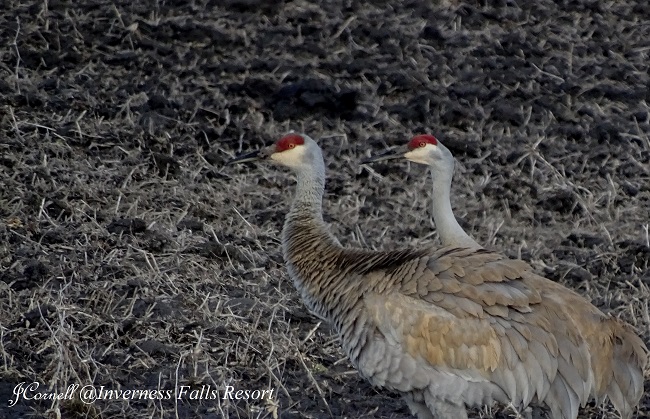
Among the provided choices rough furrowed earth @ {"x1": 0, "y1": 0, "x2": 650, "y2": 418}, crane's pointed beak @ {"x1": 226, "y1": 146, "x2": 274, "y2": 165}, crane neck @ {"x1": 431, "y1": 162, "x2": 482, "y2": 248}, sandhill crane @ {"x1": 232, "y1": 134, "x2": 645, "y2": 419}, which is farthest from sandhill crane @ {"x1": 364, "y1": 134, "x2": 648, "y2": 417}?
crane's pointed beak @ {"x1": 226, "y1": 146, "x2": 274, "y2": 165}

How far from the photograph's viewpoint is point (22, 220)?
22.9 feet

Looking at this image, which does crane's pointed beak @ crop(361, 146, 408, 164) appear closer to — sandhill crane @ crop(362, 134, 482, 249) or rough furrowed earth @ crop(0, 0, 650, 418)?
sandhill crane @ crop(362, 134, 482, 249)

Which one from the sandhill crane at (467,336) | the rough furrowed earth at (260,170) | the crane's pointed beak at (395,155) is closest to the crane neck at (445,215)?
the crane's pointed beak at (395,155)

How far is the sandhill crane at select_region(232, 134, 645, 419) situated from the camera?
5164 millimetres

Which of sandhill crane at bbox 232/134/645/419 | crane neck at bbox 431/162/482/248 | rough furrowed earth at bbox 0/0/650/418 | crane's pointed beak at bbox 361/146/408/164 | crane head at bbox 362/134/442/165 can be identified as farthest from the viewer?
crane's pointed beak at bbox 361/146/408/164

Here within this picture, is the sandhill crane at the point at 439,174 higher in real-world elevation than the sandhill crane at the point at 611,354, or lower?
lower

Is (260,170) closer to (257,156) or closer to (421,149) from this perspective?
(421,149)

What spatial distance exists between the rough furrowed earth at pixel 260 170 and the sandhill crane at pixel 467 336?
53cm

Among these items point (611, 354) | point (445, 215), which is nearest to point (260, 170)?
point (445, 215)

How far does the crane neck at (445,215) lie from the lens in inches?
261

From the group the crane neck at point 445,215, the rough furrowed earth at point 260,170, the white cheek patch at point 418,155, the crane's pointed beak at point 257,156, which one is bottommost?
the rough furrowed earth at point 260,170

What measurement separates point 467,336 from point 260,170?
10.5 ft

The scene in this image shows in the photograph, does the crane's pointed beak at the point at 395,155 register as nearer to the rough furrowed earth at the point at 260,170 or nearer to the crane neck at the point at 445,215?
the crane neck at the point at 445,215

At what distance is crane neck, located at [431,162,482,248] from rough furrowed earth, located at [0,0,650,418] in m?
0.59
